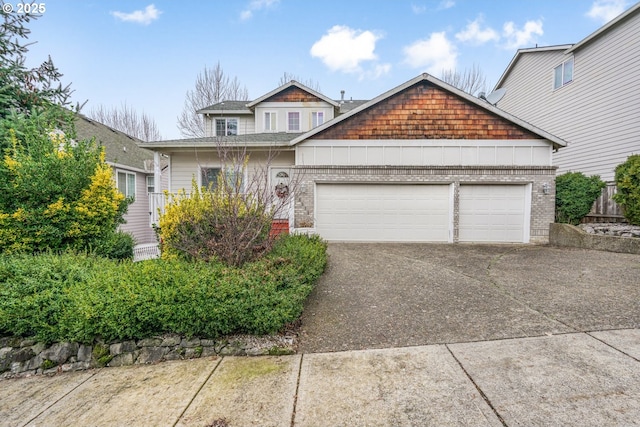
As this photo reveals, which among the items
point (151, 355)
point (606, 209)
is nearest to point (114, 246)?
point (151, 355)

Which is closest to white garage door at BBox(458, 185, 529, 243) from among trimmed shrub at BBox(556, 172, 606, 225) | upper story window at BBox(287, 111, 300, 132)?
trimmed shrub at BBox(556, 172, 606, 225)

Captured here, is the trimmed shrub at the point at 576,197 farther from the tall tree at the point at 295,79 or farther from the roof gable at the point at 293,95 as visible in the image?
the tall tree at the point at 295,79

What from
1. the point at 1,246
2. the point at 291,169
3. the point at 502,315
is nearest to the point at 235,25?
the point at 291,169

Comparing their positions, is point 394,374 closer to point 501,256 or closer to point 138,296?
point 138,296

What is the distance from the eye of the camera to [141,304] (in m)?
3.43

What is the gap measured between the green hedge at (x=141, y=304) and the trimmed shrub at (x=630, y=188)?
9.22 meters

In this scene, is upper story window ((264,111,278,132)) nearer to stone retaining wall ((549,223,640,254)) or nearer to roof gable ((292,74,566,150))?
roof gable ((292,74,566,150))

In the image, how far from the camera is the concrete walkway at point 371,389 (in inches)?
93.7

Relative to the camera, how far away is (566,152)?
1372 cm

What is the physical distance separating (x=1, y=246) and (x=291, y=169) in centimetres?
726

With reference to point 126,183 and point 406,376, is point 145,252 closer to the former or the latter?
point 126,183

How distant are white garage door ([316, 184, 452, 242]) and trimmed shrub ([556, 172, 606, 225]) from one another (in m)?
3.50

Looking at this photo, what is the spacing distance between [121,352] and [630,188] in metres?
11.4

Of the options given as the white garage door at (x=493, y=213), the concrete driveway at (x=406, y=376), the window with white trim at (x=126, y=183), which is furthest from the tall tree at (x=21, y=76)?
the white garage door at (x=493, y=213)
